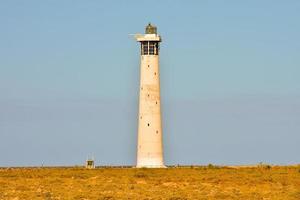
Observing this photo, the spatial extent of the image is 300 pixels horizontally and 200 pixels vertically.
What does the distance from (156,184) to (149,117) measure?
2826cm

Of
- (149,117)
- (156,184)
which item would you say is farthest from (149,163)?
(156,184)

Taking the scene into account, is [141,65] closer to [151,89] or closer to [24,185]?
[151,89]

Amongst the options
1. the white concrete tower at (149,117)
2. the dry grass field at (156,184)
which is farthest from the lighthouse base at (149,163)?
the dry grass field at (156,184)

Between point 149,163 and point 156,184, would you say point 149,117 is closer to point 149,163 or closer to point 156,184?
point 149,163

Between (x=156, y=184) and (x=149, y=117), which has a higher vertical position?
(x=149, y=117)

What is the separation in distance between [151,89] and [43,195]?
3870 centimetres

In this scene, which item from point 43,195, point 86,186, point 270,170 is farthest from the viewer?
point 270,170

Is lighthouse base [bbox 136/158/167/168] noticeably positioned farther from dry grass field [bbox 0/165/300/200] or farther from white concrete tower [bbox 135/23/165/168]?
dry grass field [bbox 0/165/300/200]

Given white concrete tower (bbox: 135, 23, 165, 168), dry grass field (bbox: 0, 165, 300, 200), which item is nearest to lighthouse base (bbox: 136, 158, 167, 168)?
white concrete tower (bbox: 135, 23, 165, 168)

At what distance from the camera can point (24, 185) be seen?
163 ft

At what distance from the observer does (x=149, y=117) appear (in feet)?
260

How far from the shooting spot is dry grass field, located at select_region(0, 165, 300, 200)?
1673 inches

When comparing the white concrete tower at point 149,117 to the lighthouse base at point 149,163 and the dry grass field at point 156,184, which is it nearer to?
the lighthouse base at point 149,163

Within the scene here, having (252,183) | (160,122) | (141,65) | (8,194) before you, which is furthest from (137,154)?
(8,194)
